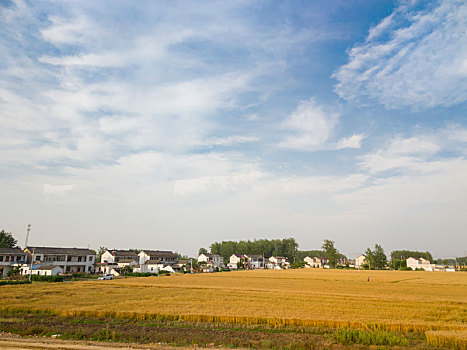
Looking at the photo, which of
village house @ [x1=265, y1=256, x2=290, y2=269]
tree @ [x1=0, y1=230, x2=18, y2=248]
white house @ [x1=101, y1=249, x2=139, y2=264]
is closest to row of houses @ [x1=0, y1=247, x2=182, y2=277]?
white house @ [x1=101, y1=249, x2=139, y2=264]

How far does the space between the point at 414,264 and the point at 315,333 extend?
195423mm

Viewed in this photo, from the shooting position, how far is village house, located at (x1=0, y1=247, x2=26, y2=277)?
3142 inches

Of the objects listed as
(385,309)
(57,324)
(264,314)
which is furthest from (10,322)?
(385,309)

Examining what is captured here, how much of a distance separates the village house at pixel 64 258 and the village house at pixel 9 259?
2176mm

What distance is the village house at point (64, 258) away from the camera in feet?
281

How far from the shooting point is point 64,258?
3548 inches

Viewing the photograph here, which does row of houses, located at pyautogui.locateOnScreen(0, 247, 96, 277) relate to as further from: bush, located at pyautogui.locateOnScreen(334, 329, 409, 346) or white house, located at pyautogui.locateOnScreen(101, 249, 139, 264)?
bush, located at pyautogui.locateOnScreen(334, 329, 409, 346)

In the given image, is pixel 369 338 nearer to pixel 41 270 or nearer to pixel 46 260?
pixel 41 270

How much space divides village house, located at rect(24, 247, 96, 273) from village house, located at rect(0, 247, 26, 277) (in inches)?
85.7

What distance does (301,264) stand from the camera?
180 meters

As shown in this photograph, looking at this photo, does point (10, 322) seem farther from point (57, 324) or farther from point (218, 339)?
point (218, 339)

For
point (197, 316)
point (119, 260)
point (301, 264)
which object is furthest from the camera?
point (301, 264)

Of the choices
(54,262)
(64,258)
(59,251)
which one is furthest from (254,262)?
(54,262)

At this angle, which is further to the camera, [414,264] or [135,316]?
[414,264]
